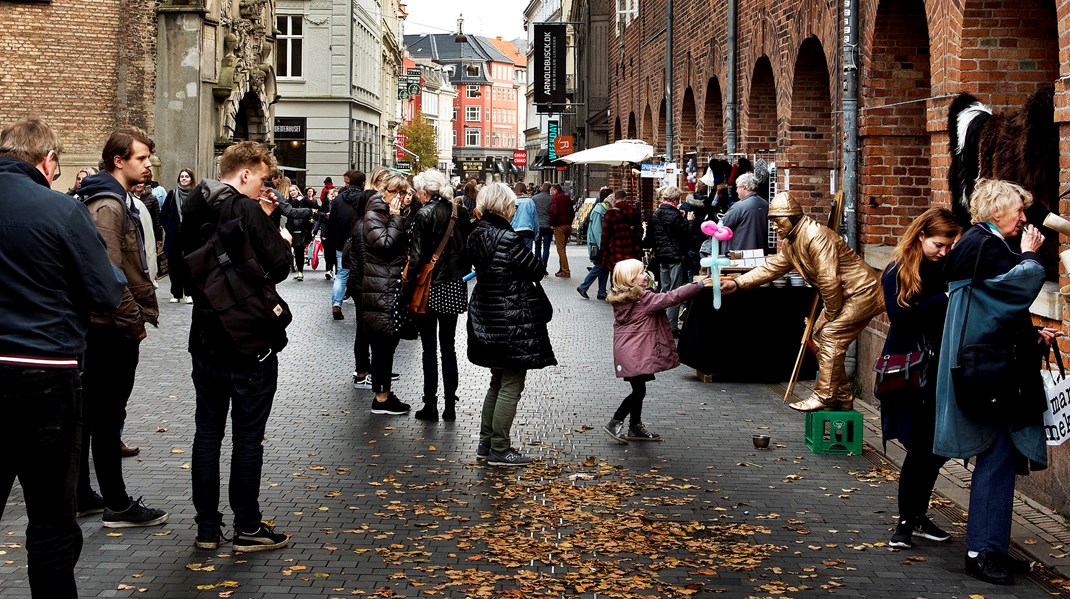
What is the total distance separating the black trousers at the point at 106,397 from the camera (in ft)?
23.1

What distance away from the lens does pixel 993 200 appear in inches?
247

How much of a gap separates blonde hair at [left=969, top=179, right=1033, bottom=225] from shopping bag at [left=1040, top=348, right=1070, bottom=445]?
71 centimetres

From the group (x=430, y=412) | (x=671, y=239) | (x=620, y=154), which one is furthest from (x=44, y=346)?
(x=620, y=154)

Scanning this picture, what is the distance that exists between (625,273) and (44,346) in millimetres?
5266

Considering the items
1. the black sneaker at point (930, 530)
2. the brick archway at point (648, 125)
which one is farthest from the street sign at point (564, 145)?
the black sneaker at point (930, 530)

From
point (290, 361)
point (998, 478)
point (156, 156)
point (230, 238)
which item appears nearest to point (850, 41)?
point (290, 361)

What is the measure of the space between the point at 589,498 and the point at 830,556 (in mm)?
1621

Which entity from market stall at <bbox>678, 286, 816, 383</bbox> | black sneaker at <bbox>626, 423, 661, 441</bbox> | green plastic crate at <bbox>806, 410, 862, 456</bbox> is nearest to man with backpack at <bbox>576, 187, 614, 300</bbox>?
market stall at <bbox>678, 286, 816, 383</bbox>

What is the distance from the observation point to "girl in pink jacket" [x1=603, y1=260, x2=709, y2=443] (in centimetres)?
940

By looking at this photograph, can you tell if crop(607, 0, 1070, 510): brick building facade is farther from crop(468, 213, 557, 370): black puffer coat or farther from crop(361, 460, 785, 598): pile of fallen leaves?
crop(468, 213, 557, 370): black puffer coat

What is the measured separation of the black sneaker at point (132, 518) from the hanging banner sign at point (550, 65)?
41.5 meters

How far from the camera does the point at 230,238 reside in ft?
20.9

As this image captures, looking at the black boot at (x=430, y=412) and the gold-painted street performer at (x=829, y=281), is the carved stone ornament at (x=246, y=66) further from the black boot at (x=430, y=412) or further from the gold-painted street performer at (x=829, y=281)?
the gold-painted street performer at (x=829, y=281)

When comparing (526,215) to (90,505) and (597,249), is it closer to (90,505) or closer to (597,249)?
(597,249)
